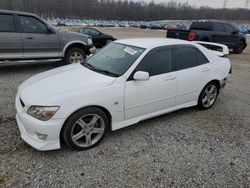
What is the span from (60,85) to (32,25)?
4734mm

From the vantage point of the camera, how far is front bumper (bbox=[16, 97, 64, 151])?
2.87 metres

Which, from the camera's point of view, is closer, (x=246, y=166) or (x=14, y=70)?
(x=246, y=166)

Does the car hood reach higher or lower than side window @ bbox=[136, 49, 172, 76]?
lower

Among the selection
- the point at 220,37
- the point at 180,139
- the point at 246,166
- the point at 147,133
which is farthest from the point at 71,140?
the point at 220,37

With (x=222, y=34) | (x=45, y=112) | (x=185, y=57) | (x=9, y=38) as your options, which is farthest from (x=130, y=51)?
(x=222, y=34)

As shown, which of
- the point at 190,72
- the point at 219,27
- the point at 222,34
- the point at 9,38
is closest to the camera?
the point at 190,72

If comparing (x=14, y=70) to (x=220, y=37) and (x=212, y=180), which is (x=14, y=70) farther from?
(x=220, y=37)

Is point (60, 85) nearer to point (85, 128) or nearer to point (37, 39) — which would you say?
point (85, 128)

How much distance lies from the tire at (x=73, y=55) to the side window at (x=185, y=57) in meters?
4.77

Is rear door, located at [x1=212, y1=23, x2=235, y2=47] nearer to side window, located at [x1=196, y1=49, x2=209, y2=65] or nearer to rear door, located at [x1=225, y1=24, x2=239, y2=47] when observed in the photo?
rear door, located at [x1=225, y1=24, x2=239, y2=47]

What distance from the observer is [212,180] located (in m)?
2.77

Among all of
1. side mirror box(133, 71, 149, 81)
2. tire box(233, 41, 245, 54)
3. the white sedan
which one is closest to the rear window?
tire box(233, 41, 245, 54)

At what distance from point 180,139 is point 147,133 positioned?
54 centimetres

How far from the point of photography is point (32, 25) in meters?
7.10
